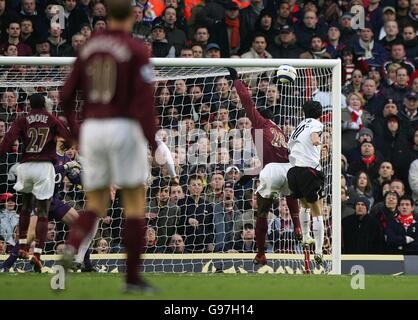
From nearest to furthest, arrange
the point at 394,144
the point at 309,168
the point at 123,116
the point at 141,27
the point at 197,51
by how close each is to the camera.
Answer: the point at 123,116 < the point at 309,168 < the point at 197,51 < the point at 394,144 < the point at 141,27

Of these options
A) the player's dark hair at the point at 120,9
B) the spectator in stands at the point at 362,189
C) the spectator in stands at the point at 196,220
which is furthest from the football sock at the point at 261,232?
the player's dark hair at the point at 120,9

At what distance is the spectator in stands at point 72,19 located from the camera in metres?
Answer: 18.8

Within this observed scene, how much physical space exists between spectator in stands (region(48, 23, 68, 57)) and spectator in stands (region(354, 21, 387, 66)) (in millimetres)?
5067

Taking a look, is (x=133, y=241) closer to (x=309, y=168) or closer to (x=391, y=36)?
(x=309, y=168)

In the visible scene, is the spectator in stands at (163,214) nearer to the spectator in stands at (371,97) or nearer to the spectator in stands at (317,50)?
the spectator in stands at (371,97)

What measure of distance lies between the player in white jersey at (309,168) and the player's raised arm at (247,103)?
0.50 m

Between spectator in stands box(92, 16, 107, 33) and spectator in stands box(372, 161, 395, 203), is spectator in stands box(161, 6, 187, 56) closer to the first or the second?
spectator in stands box(92, 16, 107, 33)

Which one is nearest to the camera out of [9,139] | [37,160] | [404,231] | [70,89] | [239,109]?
[70,89]

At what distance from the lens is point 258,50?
63.0 feet

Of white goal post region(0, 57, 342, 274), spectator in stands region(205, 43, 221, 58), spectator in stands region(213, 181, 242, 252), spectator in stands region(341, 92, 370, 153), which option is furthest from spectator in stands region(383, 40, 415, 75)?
spectator in stands region(213, 181, 242, 252)

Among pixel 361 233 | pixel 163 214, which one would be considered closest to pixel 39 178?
pixel 163 214

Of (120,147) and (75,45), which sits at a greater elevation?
(75,45)

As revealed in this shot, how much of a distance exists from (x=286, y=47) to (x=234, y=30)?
0.96 meters
